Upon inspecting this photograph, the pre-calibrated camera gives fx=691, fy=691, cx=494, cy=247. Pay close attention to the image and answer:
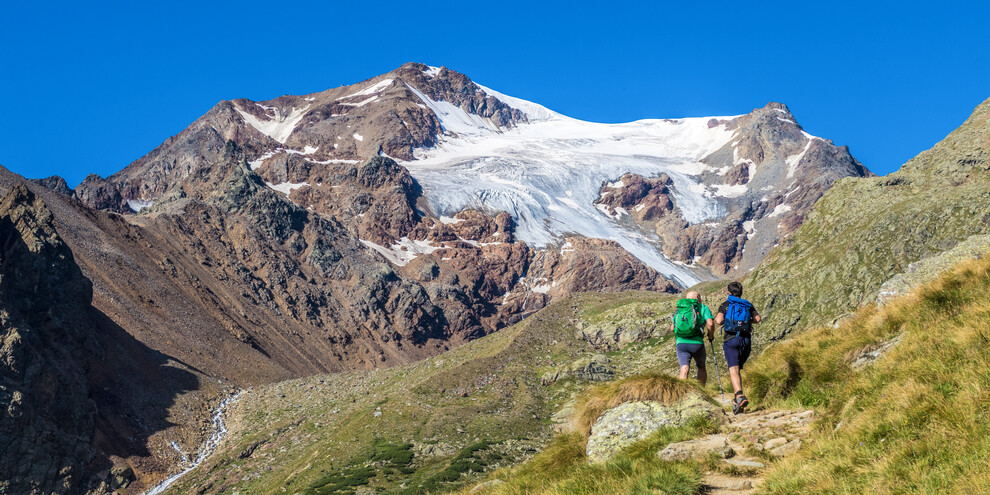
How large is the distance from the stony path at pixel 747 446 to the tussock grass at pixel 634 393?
1.25 m

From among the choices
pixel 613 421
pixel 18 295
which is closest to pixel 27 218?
pixel 18 295

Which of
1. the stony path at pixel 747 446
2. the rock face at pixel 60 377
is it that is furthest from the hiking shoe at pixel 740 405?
the rock face at pixel 60 377

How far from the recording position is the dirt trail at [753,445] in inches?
447

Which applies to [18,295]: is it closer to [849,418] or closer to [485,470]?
[485,470]

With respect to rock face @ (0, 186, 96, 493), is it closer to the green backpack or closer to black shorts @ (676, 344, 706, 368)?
black shorts @ (676, 344, 706, 368)

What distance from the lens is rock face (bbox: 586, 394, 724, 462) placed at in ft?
46.3

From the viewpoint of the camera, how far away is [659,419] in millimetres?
14406

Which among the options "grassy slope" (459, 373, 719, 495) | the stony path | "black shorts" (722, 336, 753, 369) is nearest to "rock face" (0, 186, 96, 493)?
"grassy slope" (459, 373, 719, 495)

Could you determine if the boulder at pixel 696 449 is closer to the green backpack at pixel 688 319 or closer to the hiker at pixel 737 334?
the hiker at pixel 737 334

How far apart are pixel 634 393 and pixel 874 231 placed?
48875 mm

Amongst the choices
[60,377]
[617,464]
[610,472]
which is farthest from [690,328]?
[60,377]

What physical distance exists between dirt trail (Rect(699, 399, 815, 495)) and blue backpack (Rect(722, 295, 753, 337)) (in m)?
2.00

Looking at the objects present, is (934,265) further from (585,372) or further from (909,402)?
(585,372)

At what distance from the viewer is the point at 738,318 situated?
15.6 meters
